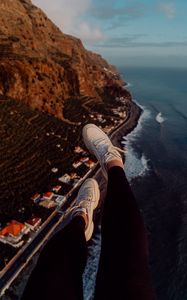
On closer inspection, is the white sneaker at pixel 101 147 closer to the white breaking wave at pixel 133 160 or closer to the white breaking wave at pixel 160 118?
the white breaking wave at pixel 133 160

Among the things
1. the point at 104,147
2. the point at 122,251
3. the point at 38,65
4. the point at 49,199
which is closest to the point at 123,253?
the point at 122,251

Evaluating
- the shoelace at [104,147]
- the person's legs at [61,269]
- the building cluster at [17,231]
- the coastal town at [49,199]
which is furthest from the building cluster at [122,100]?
the person's legs at [61,269]

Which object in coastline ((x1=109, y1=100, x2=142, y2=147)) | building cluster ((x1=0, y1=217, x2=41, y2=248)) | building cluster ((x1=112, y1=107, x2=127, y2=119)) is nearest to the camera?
building cluster ((x1=0, y1=217, x2=41, y2=248))

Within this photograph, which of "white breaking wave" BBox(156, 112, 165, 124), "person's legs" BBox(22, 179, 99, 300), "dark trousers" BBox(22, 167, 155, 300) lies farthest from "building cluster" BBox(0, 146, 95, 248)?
"white breaking wave" BBox(156, 112, 165, 124)

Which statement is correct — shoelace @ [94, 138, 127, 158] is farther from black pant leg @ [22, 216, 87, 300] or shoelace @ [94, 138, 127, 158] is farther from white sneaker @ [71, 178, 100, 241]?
black pant leg @ [22, 216, 87, 300]

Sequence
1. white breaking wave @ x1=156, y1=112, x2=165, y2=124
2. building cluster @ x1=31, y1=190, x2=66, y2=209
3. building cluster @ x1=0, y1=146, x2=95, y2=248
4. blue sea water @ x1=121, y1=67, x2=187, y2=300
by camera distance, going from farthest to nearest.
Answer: white breaking wave @ x1=156, y1=112, x2=165, y2=124 → building cluster @ x1=31, y1=190, x2=66, y2=209 → building cluster @ x1=0, y1=146, x2=95, y2=248 → blue sea water @ x1=121, y1=67, x2=187, y2=300

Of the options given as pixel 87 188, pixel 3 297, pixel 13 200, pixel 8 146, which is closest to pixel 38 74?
pixel 8 146

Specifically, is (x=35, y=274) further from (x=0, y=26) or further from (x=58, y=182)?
(x=0, y=26)
